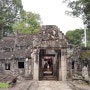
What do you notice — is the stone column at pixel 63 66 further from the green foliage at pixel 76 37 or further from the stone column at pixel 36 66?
the green foliage at pixel 76 37

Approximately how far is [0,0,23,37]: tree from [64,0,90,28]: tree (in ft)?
103

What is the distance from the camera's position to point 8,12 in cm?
5044

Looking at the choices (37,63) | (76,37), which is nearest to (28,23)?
(76,37)

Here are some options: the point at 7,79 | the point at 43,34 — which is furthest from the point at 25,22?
the point at 7,79

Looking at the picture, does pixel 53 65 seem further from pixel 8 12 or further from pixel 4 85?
pixel 4 85

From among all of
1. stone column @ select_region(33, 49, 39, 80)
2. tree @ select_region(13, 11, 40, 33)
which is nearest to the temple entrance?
stone column @ select_region(33, 49, 39, 80)

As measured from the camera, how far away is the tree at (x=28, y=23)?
179ft

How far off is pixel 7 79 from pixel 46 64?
Answer: 29.8 m

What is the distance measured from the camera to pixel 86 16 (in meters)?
17.2

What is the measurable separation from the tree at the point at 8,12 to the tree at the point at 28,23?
2382 mm

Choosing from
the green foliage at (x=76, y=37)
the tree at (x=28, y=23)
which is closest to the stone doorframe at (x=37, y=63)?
the tree at (x=28, y=23)

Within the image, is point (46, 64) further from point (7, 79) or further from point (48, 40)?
point (7, 79)

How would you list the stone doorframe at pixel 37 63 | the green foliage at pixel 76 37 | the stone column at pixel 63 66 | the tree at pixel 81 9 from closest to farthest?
the tree at pixel 81 9 < the stone column at pixel 63 66 < the stone doorframe at pixel 37 63 < the green foliage at pixel 76 37

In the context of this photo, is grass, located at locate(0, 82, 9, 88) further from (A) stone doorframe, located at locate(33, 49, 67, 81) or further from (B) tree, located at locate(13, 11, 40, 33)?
(B) tree, located at locate(13, 11, 40, 33)
